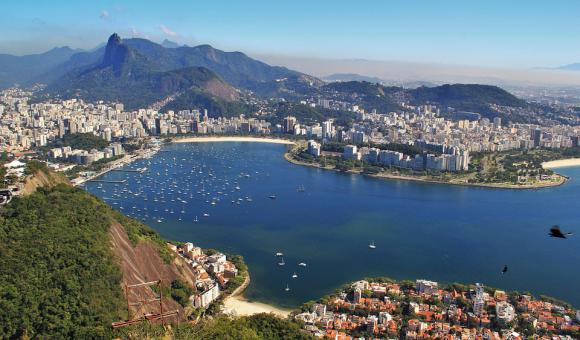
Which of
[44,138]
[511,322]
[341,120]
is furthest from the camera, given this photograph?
[341,120]

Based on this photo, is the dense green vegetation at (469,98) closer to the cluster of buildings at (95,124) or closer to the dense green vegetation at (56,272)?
the cluster of buildings at (95,124)

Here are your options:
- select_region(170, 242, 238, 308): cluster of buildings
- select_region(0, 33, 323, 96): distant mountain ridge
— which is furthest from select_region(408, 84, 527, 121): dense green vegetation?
select_region(170, 242, 238, 308): cluster of buildings

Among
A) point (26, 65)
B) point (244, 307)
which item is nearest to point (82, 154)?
point (244, 307)

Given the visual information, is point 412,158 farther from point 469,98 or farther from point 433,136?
point 469,98

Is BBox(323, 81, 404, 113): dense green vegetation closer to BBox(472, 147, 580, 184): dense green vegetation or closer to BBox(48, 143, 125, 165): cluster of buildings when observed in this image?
BBox(472, 147, 580, 184): dense green vegetation

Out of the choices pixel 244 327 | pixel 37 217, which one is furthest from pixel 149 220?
pixel 244 327

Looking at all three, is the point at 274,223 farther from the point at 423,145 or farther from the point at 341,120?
the point at 341,120
